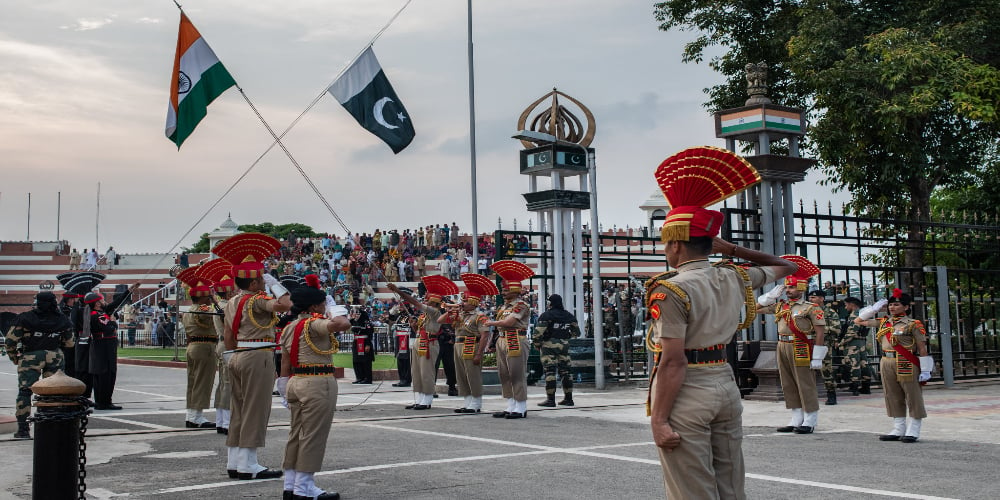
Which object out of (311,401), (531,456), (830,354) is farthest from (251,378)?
(830,354)

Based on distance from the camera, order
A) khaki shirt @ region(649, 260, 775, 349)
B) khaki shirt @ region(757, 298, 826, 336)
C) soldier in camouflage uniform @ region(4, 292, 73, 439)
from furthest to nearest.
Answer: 1. khaki shirt @ region(757, 298, 826, 336)
2. soldier in camouflage uniform @ region(4, 292, 73, 439)
3. khaki shirt @ region(649, 260, 775, 349)

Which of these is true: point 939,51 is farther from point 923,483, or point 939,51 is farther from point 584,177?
point 923,483

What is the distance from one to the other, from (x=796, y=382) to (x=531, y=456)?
430 centimetres

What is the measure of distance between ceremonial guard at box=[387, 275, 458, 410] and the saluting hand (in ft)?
35.9

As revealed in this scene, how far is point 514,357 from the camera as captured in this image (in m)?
14.5

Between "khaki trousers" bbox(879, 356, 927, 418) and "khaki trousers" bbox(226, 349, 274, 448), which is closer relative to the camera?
"khaki trousers" bbox(226, 349, 274, 448)

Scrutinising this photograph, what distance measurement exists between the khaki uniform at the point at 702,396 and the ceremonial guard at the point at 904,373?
23.2 ft

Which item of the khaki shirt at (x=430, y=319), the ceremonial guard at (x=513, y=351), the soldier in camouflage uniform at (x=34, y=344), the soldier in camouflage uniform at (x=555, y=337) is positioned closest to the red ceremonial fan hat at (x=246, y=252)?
the soldier in camouflage uniform at (x=34, y=344)

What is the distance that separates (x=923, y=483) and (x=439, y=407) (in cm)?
945

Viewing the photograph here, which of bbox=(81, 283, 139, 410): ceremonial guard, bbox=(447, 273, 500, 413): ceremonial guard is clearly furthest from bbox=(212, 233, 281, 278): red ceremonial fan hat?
bbox=(81, 283, 139, 410): ceremonial guard

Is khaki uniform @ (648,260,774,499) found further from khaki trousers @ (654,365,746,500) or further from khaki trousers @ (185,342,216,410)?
khaki trousers @ (185,342,216,410)

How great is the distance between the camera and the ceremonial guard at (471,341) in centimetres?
1509

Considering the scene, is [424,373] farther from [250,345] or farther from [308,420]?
[308,420]

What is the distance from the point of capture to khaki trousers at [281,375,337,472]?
7.50m
